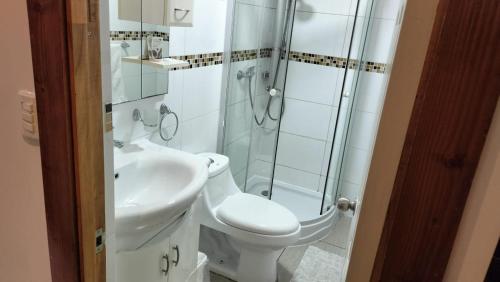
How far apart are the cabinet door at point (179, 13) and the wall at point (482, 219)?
56.8 inches

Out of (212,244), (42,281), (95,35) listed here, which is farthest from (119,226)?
(212,244)

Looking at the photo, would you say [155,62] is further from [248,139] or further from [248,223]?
[248,139]

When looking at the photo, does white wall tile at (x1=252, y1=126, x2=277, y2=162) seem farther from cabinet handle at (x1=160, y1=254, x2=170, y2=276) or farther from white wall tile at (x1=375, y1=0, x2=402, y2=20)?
cabinet handle at (x1=160, y1=254, x2=170, y2=276)

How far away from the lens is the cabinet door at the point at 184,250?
1.63m

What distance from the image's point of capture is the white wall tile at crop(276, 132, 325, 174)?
3.14 meters

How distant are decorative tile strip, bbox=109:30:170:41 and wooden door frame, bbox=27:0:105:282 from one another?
0.74 m

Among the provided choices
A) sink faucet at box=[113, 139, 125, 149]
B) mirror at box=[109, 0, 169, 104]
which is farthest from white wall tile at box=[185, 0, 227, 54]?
sink faucet at box=[113, 139, 125, 149]

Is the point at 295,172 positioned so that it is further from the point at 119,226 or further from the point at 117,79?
the point at 119,226

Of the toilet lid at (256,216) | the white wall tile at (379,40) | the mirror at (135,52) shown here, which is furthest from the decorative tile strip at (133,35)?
the white wall tile at (379,40)

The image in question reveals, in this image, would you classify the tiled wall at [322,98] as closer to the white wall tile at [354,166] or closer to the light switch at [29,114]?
the white wall tile at [354,166]

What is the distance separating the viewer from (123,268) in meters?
1.38

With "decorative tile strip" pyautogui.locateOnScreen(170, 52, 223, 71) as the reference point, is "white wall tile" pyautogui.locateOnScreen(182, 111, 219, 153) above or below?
below

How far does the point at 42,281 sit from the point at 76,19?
77 cm

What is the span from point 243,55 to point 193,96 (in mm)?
593
